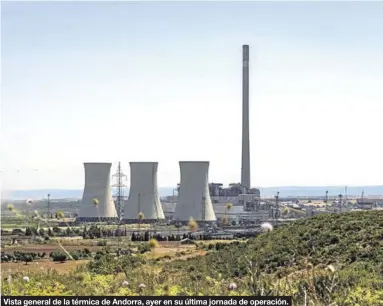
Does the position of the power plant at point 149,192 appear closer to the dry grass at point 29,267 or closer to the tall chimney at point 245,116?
the tall chimney at point 245,116

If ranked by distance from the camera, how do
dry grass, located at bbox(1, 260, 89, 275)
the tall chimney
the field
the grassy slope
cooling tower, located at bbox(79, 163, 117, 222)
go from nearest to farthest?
the field → dry grass, located at bbox(1, 260, 89, 275) → the grassy slope → cooling tower, located at bbox(79, 163, 117, 222) → the tall chimney

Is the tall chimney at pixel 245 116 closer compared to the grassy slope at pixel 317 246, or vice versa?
the grassy slope at pixel 317 246

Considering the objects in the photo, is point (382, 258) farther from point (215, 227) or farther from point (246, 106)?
point (246, 106)

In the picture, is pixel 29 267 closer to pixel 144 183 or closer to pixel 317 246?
pixel 317 246

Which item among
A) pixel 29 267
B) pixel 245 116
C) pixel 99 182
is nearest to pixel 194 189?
pixel 99 182

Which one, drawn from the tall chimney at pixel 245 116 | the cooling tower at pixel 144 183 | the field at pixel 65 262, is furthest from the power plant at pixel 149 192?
the tall chimney at pixel 245 116

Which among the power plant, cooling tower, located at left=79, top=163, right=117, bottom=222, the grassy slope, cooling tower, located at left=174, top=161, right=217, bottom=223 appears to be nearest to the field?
the grassy slope

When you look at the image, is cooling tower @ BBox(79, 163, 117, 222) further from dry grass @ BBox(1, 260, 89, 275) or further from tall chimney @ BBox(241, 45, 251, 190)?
dry grass @ BBox(1, 260, 89, 275)

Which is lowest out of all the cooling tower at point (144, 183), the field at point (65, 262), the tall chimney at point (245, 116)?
the field at point (65, 262)

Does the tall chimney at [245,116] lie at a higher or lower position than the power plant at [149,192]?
higher

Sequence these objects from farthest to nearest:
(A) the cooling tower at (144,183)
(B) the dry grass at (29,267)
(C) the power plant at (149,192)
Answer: (A) the cooling tower at (144,183) < (C) the power plant at (149,192) < (B) the dry grass at (29,267)
